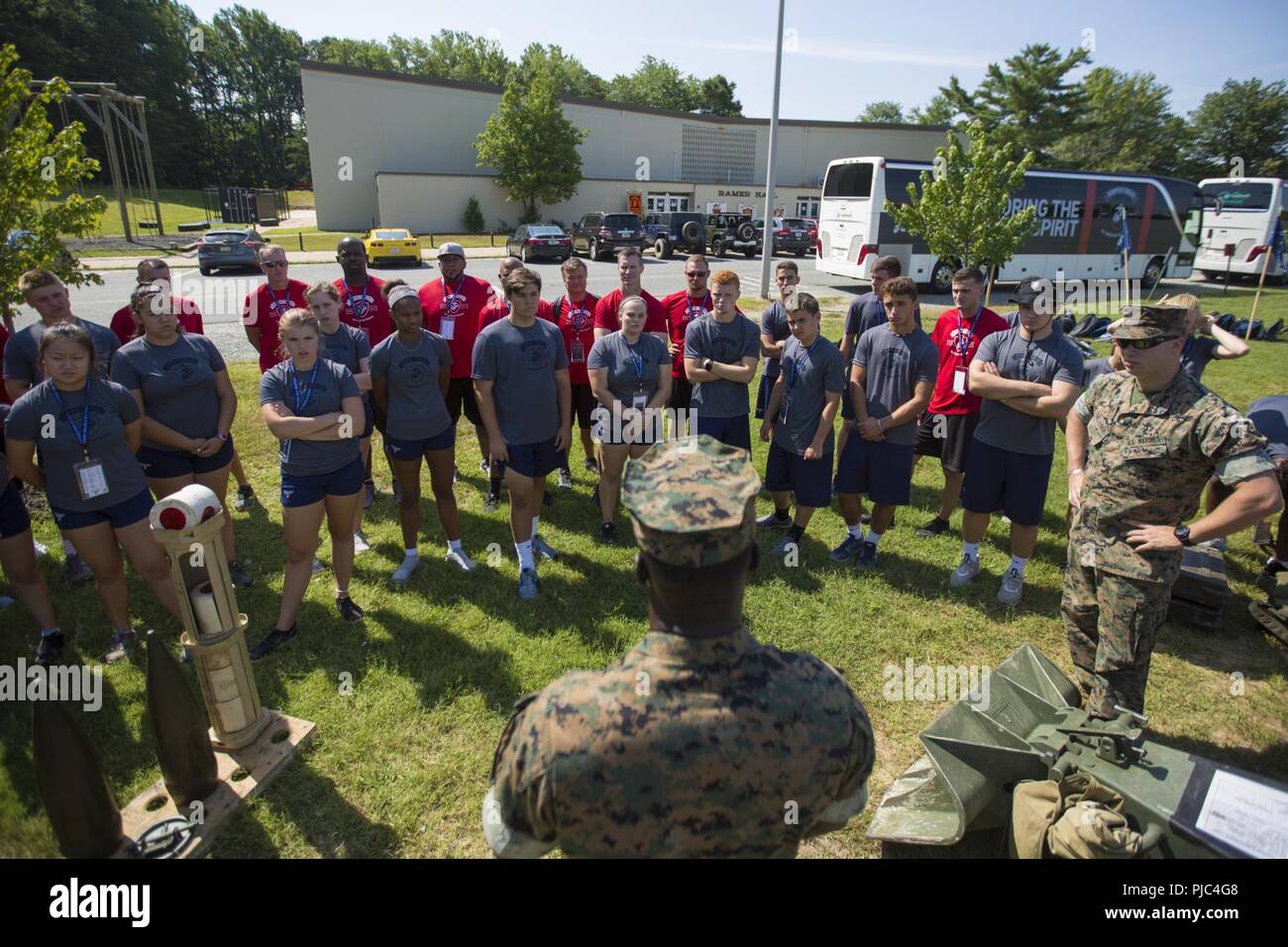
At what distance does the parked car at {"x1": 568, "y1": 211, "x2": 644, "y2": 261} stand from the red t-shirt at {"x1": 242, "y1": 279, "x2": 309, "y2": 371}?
22.5m

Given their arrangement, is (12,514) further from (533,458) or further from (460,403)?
(460,403)

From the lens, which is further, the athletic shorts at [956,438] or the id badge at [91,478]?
the athletic shorts at [956,438]

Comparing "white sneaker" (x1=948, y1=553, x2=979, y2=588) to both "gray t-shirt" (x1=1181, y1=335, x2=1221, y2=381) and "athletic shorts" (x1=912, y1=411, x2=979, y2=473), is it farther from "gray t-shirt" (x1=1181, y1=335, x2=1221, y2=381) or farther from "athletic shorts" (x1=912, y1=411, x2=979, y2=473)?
"gray t-shirt" (x1=1181, y1=335, x2=1221, y2=381)

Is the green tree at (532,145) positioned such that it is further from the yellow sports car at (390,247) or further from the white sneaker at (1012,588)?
the white sneaker at (1012,588)

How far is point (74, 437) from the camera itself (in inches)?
153

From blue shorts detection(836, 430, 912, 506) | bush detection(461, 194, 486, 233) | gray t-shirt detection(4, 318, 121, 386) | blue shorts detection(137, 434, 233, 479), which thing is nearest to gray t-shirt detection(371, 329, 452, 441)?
blue shorts detection(137, 434, 233, 479)

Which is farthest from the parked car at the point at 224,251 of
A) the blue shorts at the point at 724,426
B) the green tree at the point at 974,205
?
the blue shorts at the point at 724,426

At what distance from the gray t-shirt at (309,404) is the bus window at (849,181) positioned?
19.3 m

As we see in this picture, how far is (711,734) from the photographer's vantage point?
1.52 metres

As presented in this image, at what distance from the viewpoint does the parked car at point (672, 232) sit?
95.5ft

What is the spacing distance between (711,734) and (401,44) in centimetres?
8698
